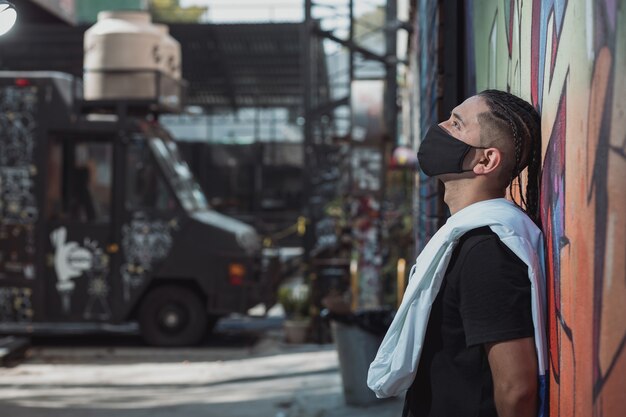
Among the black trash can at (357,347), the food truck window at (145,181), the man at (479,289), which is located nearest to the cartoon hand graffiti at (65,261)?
the food truck window at (145,181)

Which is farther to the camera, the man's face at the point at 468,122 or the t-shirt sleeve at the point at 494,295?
the man's face at the point at 468,122

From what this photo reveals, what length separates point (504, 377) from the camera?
2525 millimetres

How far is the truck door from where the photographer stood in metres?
12.6

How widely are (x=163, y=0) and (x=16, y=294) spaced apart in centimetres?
4969

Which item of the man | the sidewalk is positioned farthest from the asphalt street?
the man

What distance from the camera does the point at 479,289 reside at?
251 cm

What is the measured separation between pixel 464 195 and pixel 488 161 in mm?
114

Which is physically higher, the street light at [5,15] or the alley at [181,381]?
the street light at [5,15]

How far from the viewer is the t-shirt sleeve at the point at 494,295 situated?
250cm

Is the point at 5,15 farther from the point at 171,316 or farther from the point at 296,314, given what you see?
the point at 296,314

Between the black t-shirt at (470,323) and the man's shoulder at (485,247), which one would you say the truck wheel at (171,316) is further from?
the man's shoulder at (485,247)

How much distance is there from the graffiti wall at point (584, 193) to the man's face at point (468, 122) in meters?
0.17

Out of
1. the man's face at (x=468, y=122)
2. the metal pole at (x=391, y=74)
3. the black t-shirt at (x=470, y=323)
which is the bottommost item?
the black t-shirt at (x=470, y=323)

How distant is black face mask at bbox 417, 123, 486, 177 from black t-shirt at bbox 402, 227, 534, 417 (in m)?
0.23
